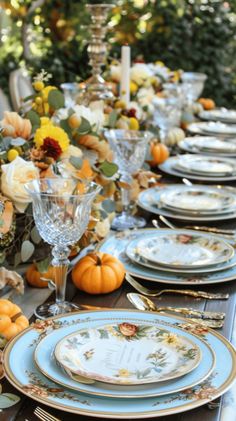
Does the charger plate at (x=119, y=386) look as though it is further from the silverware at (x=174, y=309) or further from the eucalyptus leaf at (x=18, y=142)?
the eucalyptus leaf at (x=18, y=142)

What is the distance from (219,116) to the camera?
3.55 meters

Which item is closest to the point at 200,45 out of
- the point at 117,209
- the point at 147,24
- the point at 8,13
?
the point at 147,24

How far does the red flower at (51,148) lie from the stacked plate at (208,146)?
1.22 meters

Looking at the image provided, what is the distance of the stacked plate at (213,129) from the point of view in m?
3.14

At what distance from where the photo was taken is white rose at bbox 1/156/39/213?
4.83ft

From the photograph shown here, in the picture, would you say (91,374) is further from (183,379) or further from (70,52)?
(70,52)

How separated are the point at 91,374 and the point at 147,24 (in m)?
4.66

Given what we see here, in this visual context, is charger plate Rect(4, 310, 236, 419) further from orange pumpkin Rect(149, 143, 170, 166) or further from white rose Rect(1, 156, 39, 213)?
orange pumpkin Rect(149, 143, 170, 166)

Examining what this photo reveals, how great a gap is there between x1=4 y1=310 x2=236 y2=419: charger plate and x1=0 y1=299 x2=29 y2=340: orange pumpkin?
26 millimetres

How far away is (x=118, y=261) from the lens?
1.48 m

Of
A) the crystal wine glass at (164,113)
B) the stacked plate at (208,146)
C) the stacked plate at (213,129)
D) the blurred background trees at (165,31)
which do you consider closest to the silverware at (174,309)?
the crystal wine glass at (164,113)

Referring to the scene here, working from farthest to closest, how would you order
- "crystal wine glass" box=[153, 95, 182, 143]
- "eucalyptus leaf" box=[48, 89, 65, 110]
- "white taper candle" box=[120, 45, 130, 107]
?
"crystal wine glass" box=[153, 95, 182, 143]
"white taper candle" box=[120, 45, 130, 107]
"eucalyptus leaf" box=[48, 89, 65, 110]

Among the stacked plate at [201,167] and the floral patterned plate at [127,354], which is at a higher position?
the floral patterned plate at [127,354]

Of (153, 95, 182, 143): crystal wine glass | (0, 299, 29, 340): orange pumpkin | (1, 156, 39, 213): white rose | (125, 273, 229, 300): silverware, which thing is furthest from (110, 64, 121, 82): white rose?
(0, 299, 29, 340): orange pumpkin
